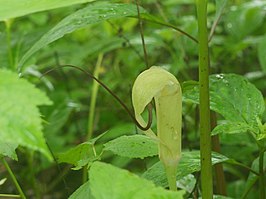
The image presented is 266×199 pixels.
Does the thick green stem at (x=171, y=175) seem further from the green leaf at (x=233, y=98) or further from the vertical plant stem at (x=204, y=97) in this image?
the green leaf at (x=233, y=98)

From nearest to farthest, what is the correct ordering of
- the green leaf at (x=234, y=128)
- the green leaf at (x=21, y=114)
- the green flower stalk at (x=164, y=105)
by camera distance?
the green leaf at (x=21, y=114) → the green flower stalk at (x=164, y=105) → the green leaf at (x=234, y=128)

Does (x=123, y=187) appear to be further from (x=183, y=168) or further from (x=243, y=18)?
(x=243, y=18)

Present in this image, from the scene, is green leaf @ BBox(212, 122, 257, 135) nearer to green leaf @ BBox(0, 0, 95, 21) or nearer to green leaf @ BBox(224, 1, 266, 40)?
green leaf @ BBox(0, 0, 95, 21)

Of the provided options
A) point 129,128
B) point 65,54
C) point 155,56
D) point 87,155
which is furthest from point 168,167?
point 155,56

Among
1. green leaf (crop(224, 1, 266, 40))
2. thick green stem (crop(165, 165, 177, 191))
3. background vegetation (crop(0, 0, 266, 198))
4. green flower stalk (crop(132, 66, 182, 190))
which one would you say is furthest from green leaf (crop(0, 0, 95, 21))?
green leaf (crop(224, 1, 266, 40))

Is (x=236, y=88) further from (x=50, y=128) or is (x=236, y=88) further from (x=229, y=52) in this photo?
(x=229, y=52)


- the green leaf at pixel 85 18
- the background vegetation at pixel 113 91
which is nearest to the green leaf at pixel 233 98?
the background vegetation at pixel 113 91

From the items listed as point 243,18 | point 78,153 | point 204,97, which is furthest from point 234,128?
point 243,18

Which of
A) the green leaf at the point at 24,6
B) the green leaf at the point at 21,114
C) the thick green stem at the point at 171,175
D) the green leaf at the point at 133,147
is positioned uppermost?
the green leaf at the point at 24,6
